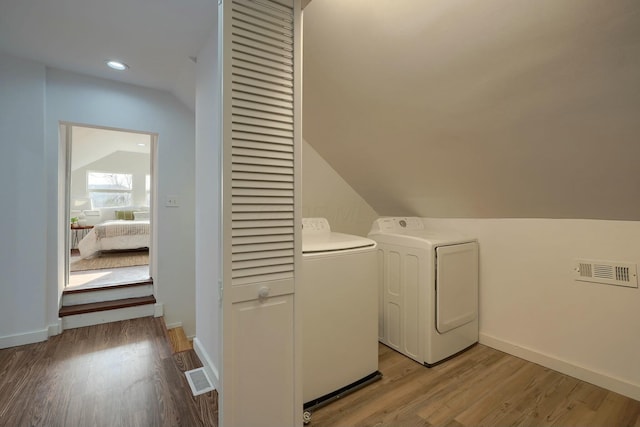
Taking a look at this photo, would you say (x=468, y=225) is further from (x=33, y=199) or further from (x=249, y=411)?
(x=33, y=199)

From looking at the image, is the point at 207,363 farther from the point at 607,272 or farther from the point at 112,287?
the point at 607,272

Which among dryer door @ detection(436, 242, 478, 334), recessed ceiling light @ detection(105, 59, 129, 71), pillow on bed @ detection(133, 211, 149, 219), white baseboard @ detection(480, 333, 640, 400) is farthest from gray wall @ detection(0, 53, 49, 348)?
pillow on bed @ detection(133, 211, 149, 219)

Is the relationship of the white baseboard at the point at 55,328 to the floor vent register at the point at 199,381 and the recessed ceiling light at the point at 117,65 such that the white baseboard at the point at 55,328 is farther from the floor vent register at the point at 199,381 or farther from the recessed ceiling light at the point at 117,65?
the recessed ceiling light at the point at 117,65

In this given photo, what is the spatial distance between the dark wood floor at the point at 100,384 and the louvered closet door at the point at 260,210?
537 millimetres

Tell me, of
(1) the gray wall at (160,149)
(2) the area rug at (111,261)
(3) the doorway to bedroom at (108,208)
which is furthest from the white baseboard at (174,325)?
(2) the area rug at (111,261)

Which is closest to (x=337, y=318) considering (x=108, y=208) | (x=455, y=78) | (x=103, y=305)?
(x=455, y=78)

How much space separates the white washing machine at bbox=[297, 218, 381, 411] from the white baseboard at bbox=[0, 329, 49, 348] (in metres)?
2.24

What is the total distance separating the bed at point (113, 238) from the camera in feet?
14.9

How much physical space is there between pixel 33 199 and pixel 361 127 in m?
2.62

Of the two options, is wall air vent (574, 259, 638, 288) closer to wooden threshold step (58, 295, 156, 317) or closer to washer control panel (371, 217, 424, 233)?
washer control panel (371, 217, 424, 233)

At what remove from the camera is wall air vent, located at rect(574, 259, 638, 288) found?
5.47ft

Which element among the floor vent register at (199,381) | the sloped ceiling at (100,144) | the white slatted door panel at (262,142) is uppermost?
the sloped ceiling at (100,144)

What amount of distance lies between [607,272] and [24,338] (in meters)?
4.14

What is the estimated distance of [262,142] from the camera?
1165 millimetres
